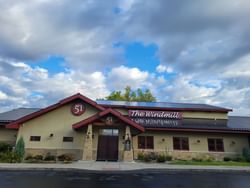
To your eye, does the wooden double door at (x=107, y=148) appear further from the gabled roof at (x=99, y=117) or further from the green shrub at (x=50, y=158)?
the green shrub at (x=50, y=158)

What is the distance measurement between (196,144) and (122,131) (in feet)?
25.3

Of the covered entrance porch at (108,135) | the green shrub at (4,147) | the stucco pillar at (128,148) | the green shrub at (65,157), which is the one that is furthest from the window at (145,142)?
the green shrub at (4,147)

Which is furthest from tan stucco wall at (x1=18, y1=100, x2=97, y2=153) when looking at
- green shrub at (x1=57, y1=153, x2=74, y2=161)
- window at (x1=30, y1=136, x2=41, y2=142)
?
green shrub at (x1=57, y1=153, x2=74, y2=161)

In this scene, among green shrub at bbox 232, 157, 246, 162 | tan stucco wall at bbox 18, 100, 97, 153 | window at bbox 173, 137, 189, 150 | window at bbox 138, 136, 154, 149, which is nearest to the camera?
tan stucco wall at bbox 18, 100, 97, 153

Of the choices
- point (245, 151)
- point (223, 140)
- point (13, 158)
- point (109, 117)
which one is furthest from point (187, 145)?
point (13, 158)

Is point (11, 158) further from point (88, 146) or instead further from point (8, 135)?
point (88, 146)

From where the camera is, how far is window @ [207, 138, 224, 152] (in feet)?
71.4

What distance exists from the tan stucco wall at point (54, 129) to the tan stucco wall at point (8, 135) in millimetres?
2533

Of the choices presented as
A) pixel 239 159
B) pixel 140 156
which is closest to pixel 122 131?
pixel 140 156

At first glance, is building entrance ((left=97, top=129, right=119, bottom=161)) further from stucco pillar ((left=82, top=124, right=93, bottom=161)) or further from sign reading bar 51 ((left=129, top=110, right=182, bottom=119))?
sign reading bar 51 ((left=129, top=110, right=182, bottom=119))

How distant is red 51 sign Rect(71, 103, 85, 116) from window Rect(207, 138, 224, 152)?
1280 cm

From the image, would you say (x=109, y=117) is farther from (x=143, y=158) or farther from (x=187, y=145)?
(x=187, y=145)

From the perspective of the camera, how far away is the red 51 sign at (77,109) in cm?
2036

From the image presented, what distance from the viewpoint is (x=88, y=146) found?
1836 centimetres
